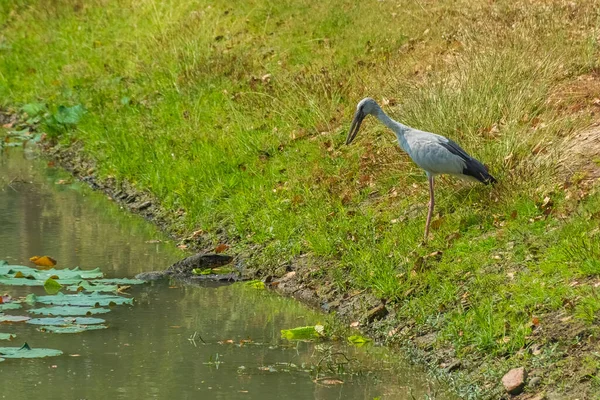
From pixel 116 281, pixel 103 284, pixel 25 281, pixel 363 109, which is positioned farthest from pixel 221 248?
pixel 25 281

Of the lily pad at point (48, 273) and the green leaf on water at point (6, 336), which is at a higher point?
the lily pad at point (48, 273)

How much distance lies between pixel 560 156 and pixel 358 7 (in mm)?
6431

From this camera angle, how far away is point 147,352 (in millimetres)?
8172

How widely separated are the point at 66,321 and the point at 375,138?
4210mm

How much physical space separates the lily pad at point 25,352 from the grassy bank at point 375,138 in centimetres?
251

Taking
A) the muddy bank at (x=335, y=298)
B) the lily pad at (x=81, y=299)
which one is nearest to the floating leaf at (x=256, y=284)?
the muddy bank at (x=335, y=298)

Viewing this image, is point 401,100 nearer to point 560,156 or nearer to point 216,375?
point 560,156

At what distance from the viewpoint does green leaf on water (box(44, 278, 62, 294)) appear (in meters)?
9.23

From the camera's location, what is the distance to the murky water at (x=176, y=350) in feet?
24.5

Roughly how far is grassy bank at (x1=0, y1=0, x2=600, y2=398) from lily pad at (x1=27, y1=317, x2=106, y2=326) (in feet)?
6.56

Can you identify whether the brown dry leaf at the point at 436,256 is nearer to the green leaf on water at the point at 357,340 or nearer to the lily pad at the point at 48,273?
the green leaf on water at the point at 357,340

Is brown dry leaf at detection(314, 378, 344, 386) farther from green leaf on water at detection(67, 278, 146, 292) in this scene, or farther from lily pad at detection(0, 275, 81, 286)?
lily pad at detection(0, 275, 81, 286)

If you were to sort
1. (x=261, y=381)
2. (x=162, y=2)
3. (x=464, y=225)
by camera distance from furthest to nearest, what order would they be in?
(x=162, y=2) < (x=464, y=225) < (x=261, y=381)

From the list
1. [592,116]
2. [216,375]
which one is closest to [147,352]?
[216,375]
